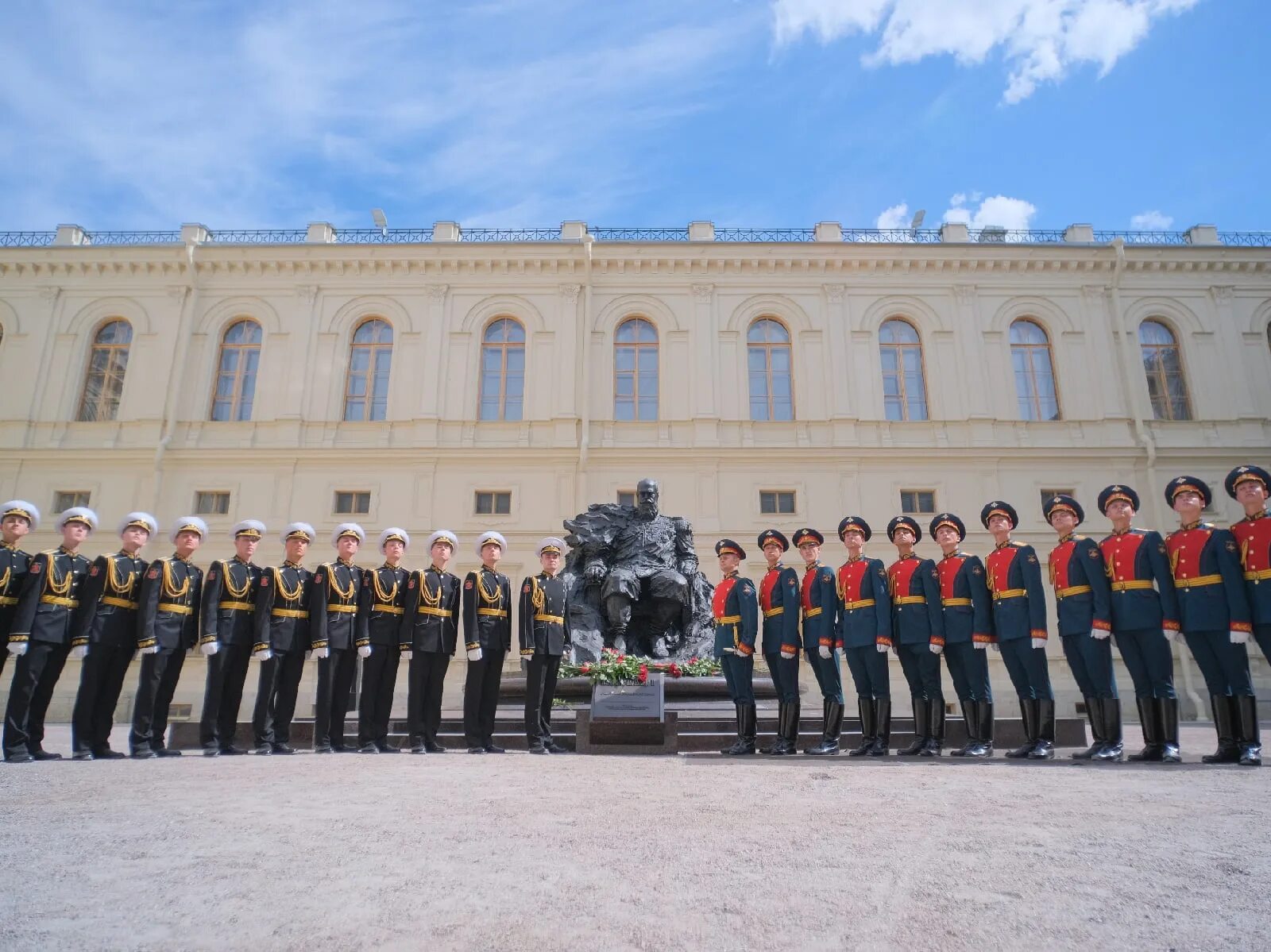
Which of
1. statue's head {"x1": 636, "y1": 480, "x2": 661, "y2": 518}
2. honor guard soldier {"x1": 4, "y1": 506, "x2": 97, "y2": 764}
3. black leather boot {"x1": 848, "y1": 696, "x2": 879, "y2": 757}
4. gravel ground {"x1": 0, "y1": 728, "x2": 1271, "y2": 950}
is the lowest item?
gravel ground {"x1": 0, "y1": 728, "x2": 1271, "y2": 950}

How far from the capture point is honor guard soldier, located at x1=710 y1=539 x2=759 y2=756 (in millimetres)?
6742

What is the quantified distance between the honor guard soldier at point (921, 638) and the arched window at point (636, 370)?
13140mm

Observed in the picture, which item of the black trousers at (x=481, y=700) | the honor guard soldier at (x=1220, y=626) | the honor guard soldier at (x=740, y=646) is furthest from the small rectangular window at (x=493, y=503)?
the honor guard soldier at (x=1220, y=626)

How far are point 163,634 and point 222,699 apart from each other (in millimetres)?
715

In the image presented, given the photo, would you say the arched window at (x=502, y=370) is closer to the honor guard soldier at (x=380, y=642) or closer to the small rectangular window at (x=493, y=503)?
the small rectangular window at (x=493, y=503)

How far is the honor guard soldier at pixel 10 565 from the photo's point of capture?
20.1 ft

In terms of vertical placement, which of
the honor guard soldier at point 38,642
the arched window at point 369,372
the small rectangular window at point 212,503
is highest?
the arched window at point 369,372

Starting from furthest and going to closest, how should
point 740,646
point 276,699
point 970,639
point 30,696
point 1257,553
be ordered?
1. point 276,699
2. point 740,646
3. point 970,639
4. point 30,696
5. point 1257,553

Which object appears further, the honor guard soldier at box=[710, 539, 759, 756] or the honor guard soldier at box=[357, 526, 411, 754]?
the honor guard soldier at box=[357, 526, 411, 754]

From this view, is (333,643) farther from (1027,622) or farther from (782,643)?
(1027,622)

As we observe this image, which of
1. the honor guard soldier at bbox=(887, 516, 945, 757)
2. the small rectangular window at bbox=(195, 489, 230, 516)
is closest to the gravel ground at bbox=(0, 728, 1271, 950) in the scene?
the honor guard soldier at bbox=(887, 516, 945, 757)

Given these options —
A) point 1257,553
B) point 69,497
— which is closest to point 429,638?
point 1257,553

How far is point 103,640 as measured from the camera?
20.9ft

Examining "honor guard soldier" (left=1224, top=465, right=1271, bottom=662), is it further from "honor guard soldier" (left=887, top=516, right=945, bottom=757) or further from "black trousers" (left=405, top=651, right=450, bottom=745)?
"black trousers" (left=405, top=651, right=450, bottom=745)
